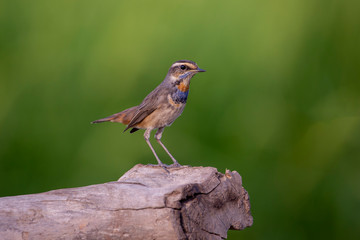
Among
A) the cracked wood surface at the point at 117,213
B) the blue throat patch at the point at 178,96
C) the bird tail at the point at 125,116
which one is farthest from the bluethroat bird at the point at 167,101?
the cracked wood surface at the point at 117,213

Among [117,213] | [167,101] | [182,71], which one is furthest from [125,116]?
[117,213]

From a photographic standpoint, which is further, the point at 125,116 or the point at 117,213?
the point at 125,116

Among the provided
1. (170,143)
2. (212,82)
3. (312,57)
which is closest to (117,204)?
(170,143)

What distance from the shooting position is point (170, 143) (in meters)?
5.24

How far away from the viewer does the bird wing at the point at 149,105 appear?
444 centimetres

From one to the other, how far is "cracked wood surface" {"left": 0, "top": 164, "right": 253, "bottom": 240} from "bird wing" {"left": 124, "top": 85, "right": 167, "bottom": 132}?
118 centimetres

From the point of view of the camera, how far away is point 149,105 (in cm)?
446

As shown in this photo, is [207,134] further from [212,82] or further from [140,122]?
[140,122]

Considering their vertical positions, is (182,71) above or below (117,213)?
above

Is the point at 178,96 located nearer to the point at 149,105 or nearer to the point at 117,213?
the point at 149,105

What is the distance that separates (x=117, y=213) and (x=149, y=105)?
4.91ft

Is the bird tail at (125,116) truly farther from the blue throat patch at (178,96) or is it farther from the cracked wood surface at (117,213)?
the cracked wood surface at (117,213)

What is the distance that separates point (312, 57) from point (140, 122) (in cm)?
209

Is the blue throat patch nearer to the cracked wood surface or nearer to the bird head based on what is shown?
the bird head
